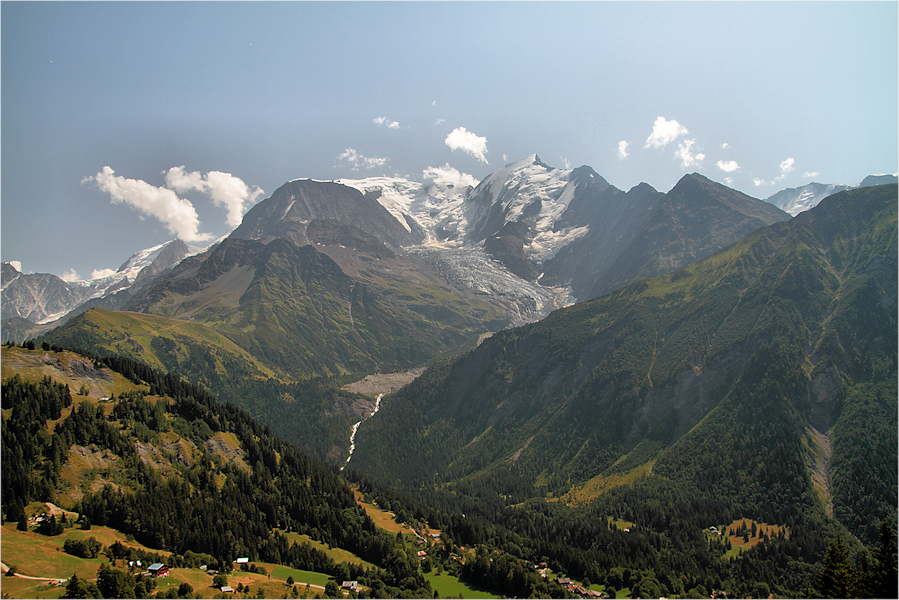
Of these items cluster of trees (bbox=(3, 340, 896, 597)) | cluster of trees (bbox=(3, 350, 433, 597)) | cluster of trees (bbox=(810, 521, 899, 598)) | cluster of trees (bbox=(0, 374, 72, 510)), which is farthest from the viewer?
cluster of trees (bbox=(3, 340, 896, 597))

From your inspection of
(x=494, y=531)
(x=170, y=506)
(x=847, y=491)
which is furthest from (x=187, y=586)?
(x=847, y=491)

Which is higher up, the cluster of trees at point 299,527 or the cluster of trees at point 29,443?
the cluster of trees at point 29,443

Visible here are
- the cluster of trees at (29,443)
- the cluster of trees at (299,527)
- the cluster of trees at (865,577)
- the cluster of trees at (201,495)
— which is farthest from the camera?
the cluster of trees at (299,527)

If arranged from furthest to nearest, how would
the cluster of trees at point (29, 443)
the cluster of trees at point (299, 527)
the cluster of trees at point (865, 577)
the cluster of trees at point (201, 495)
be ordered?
the cluster of trees at point (299, 527) < the cluster of trees at point (201, 495) < the cluster of trees at point (29, 443) < the cluster of trees at point (865, 577)

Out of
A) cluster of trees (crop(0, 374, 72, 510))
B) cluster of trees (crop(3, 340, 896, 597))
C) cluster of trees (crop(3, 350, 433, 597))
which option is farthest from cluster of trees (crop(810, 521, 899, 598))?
cluster of trees (crop(0, 374, 72, 510))

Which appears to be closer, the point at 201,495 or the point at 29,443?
the point at 29,443

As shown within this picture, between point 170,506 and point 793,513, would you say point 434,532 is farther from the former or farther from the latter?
point 793,513

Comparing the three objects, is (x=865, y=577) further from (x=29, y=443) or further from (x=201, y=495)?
(x=29, y=443)

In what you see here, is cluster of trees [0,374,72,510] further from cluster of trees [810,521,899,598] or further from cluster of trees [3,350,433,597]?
cluster of trees [810,521,899,598]

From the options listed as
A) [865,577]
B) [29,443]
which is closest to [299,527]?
[29,443]

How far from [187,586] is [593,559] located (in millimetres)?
117501

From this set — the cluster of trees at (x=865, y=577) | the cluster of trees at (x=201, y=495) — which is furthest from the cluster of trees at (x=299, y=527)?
the cluster of trees at (x=865, y=577)

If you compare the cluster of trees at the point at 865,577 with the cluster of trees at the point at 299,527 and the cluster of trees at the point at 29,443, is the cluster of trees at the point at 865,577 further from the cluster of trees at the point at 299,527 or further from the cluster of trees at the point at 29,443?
the cluster of trees at the point at 29,443

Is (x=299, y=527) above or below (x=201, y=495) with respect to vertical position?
below
